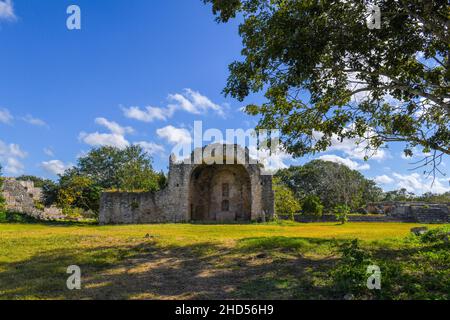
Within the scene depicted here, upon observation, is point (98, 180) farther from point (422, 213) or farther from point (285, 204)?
point (422, 213)

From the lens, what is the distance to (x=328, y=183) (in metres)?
49.1

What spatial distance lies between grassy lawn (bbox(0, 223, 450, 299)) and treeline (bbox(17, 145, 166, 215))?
61.2ft

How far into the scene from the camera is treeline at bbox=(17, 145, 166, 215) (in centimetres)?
3050

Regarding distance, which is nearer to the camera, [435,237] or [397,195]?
[435,237]

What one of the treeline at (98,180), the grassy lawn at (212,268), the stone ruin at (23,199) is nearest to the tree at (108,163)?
the treeline at (98,180)

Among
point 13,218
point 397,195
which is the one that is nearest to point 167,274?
point 13,218

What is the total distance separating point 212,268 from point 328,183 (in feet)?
145

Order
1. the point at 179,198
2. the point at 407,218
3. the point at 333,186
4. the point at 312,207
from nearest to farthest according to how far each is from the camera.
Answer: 1. the point at 179,198
2. the point at 407,218
3. the point at 312,207
4. the point at 333,186

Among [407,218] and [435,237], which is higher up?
[435,237]

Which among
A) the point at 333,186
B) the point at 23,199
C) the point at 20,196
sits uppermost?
the point at 333,186

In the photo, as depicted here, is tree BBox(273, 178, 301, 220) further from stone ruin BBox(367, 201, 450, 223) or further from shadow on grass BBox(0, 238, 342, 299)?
shadow on grass BBox(0, 238, 342, 299)
